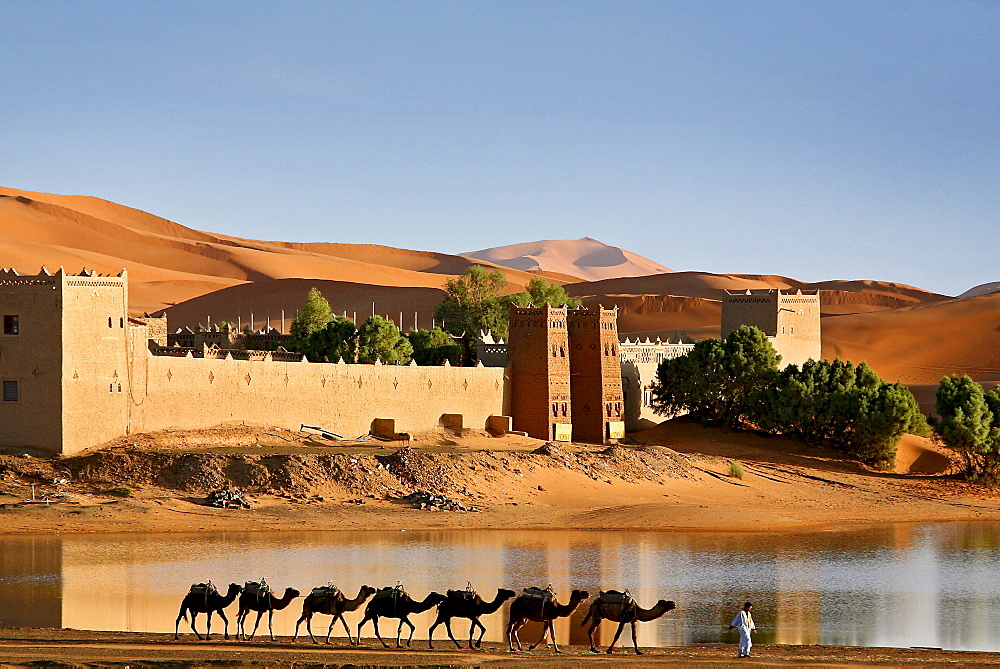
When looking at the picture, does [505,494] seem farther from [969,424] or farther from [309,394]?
[969,424]

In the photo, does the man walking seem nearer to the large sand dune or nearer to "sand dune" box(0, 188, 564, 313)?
the large sand dune

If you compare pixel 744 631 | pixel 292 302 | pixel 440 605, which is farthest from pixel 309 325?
pixel 292 302

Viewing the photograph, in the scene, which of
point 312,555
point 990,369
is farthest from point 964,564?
point 990,369

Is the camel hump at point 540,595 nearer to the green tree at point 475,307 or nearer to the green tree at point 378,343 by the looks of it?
the green tree at point 378,343

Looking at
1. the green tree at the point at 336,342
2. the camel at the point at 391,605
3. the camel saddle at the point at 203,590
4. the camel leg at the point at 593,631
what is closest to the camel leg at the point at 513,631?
the camel leg at the point at 593,631

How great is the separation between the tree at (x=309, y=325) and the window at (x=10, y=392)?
77.8 ft

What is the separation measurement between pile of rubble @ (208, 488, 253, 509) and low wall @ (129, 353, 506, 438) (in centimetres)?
463

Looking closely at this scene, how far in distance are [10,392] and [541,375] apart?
21.8 metres

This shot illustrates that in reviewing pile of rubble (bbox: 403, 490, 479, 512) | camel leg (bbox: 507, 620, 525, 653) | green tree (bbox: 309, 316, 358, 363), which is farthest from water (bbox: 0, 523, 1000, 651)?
green tree (bbox: 309, 316, 358, 363)

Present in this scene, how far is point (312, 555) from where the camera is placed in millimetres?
29719

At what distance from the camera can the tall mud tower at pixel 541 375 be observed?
5388cm

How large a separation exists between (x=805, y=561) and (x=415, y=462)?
12.6m

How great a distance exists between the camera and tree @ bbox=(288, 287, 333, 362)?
6312 cm

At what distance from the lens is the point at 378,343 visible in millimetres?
60125
